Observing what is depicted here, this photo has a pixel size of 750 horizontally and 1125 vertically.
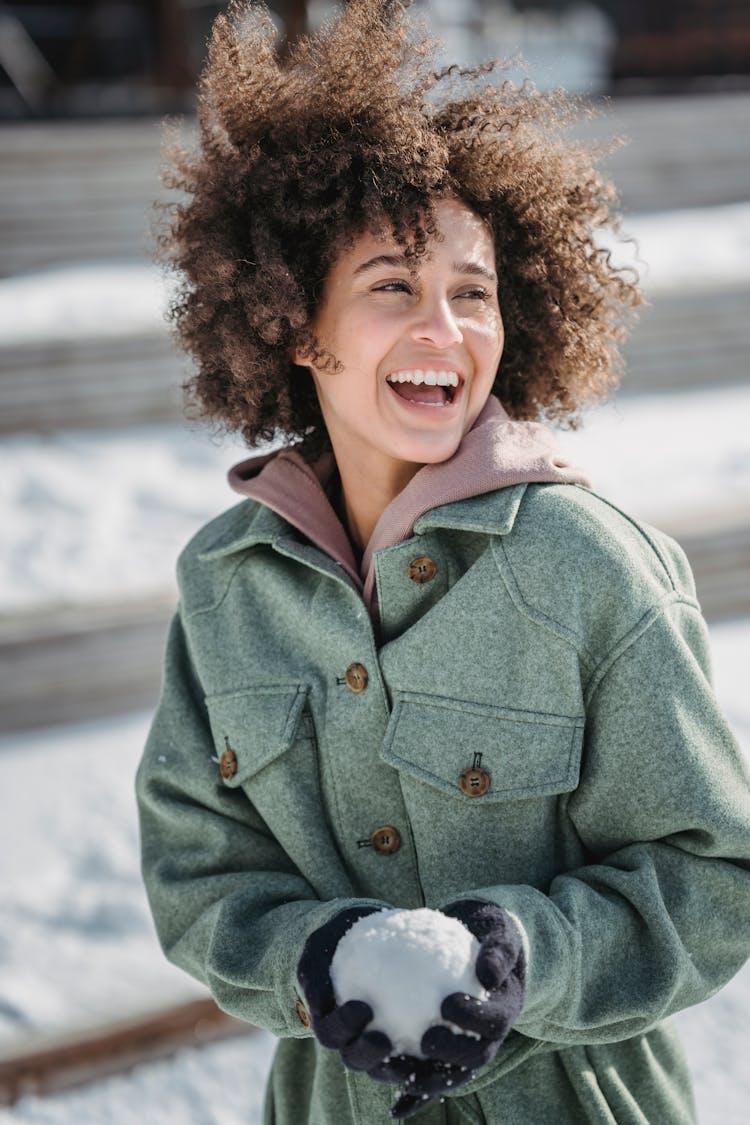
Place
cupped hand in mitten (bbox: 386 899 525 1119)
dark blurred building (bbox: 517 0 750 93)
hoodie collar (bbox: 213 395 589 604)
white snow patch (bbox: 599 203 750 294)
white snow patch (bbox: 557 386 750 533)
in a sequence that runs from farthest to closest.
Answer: dark blurred building (bbox: 517 0 750 93) → white snow patch (bbox: 599 203 750 294) → white snow patch (bbox: 557 386 750 533) → hoodie collar (bbox: 213 395 589 604) → cupped hand in mitten (bbox: 386 899 525 1119)

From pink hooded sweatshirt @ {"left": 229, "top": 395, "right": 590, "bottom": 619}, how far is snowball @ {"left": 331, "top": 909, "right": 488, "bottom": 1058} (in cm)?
38

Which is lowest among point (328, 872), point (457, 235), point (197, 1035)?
point (197, 1035)

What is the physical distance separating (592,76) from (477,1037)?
7300mm

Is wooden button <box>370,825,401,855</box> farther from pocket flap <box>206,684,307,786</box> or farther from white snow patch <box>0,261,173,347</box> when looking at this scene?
white snow patch <box>0,261,173,347</box>

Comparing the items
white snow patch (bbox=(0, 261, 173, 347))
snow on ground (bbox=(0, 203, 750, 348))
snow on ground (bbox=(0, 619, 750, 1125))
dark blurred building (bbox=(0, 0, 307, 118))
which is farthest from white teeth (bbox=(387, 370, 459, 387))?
dark blurred building (bbox=(0, 0, 307, 118))

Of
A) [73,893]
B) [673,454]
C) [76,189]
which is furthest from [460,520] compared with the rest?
[76,189]

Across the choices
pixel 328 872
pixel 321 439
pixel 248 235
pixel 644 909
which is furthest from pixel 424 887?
pixel 248 235

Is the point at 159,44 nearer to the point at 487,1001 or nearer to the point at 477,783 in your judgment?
the point at 477,783

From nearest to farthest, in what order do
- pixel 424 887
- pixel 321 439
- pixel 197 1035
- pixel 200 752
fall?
pixel 424 887, pixel 200 752, pixel 321 439, pixel 197 1035

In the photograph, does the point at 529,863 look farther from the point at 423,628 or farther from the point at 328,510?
the point at 328,510

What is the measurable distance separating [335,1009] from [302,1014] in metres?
0.16

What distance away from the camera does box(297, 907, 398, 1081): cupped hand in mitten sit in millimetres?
811

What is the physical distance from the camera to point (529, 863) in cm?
105

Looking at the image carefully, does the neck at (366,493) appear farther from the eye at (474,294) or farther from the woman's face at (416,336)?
the eye at (474,294)
